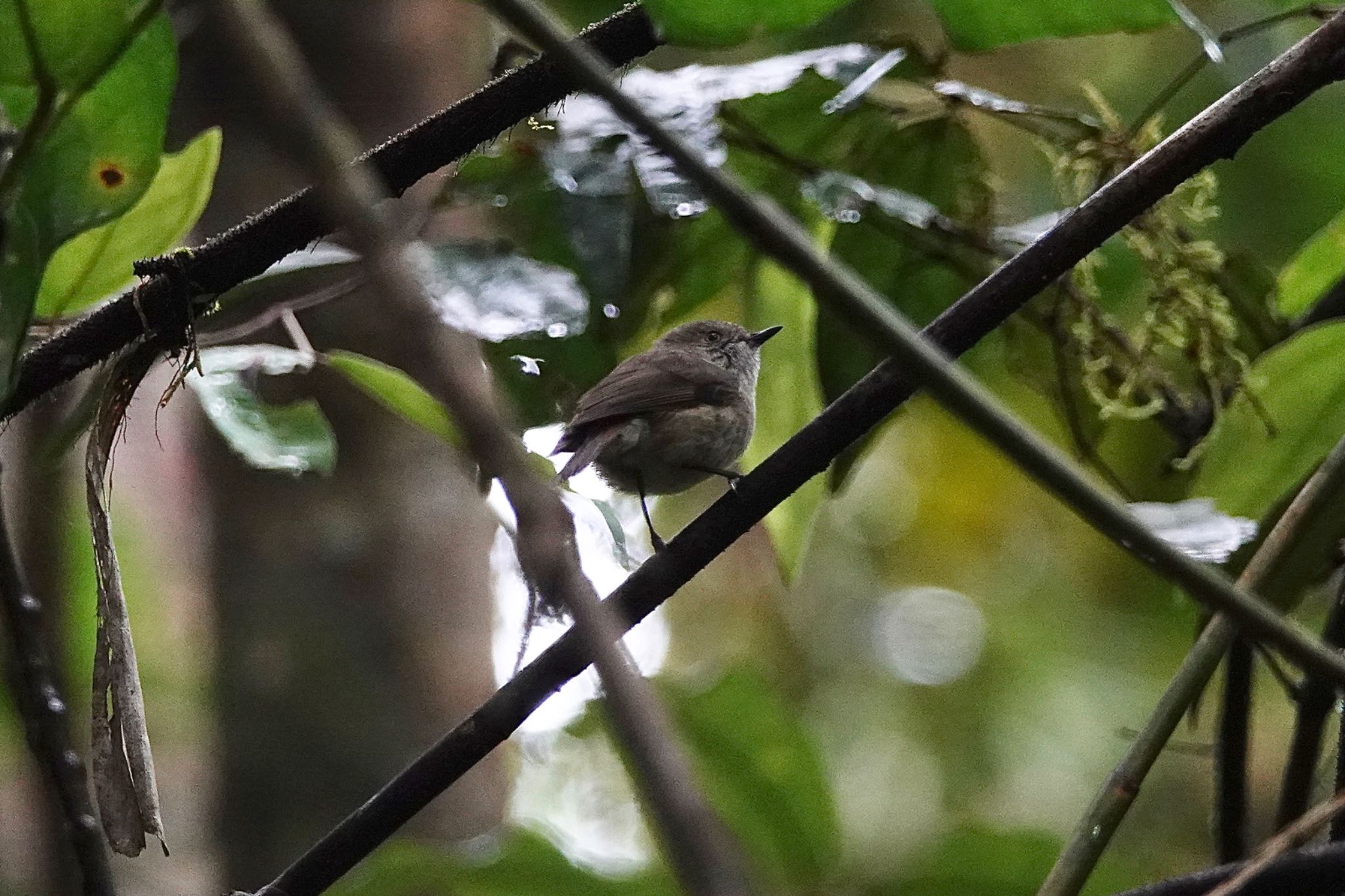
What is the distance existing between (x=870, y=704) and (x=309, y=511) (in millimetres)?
3642

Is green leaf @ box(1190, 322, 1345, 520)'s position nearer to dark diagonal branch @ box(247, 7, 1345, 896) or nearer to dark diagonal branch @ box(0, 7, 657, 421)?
dark diagonal branch @ box(247, 7, 1345, 896)

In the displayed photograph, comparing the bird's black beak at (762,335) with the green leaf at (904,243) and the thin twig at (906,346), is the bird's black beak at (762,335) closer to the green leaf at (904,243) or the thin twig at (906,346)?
the green leaf at (904,243)

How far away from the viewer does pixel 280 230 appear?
1409 millimetres

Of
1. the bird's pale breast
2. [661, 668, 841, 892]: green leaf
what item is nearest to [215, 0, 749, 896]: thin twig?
[661, 668, 841, 892]: green leaf

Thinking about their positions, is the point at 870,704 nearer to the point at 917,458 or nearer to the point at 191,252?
the point at 917,458

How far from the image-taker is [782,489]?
136 centimetres

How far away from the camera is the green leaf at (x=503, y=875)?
5.48ft

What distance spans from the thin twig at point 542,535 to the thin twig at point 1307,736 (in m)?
1.36

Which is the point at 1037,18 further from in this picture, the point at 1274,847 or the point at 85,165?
the point at 85,165

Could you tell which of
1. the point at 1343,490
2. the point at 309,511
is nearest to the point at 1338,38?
the point at 1343,490

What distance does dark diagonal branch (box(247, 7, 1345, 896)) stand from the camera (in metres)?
1.30

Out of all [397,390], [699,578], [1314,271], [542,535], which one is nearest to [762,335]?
[397,390]

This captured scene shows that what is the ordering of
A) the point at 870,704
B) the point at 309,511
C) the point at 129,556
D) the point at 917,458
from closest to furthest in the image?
the point at 309,511, the point at 129,556, the point at 917,458, the point at 870,704

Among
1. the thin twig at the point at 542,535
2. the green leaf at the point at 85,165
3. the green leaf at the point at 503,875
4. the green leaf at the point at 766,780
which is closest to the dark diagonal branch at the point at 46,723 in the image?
the green leaf at the point at 503,875
